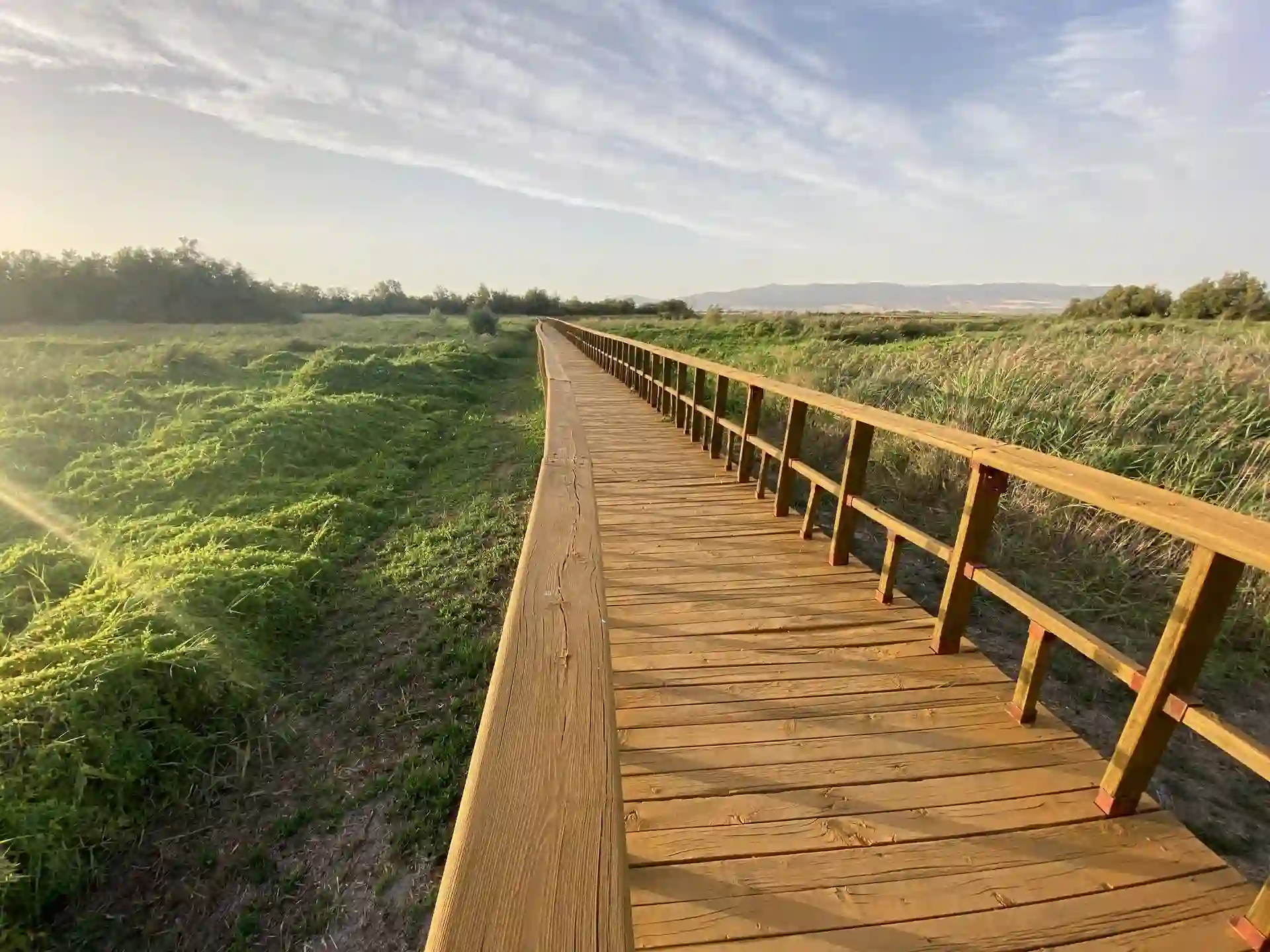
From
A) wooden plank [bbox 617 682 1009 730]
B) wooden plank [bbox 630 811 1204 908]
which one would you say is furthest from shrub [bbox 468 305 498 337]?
wooden plank [bbox 630 811 1204 908]

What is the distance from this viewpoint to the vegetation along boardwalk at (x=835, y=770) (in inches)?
34.4

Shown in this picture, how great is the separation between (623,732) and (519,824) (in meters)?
1.56

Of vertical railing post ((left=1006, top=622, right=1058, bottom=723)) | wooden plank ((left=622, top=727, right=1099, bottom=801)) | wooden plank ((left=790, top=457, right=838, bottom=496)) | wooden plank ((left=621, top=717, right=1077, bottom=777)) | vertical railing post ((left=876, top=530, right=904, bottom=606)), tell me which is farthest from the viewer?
wooden plank ((left=790, top=457, right=838, bottom=496))

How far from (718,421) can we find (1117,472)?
3596 mm

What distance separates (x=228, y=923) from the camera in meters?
2.54

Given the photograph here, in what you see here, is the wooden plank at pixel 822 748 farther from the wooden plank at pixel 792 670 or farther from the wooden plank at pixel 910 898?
the wooden plank at pixel 910 898

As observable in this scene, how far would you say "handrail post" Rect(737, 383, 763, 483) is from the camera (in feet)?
16.9

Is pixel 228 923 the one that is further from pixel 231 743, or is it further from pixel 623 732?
pixel 623 732

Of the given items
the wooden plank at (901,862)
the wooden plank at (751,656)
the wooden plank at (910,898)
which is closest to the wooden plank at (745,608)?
the wooden plank at (751,656)

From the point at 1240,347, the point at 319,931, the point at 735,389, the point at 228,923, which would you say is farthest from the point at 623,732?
the point at 735,389

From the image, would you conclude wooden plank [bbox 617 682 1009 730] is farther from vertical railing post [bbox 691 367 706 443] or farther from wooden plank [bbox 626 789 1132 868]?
vertical railing post [bbox 691 367 706 443]

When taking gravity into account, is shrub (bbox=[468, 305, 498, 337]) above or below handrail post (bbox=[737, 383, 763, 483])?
below

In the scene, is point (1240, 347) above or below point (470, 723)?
above

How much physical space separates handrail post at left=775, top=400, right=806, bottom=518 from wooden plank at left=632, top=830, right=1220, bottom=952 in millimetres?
2801
